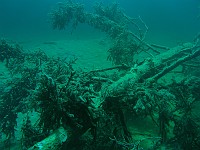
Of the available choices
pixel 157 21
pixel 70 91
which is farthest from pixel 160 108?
pixel 157 21

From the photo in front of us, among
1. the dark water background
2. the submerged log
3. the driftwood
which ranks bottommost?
the submerged log

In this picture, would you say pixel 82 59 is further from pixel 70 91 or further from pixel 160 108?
pixel 70 91

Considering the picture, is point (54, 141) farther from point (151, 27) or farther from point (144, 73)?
point (151, 27)

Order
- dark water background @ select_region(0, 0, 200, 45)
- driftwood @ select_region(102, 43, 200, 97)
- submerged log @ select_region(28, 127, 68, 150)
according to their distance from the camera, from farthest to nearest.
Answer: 1. dark water background @ select_region(0, 0, 200, 45)
2. driftwood @ select_region(102, 43, 200, 97)
3. submerged log @ select_region(28, 127, 68, 150)

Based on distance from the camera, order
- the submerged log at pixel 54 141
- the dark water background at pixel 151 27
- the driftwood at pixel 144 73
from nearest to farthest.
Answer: the submerged log at pixel 54 141 → the driftwood at pixel 144 73 → the dark water background at pixel 151 27

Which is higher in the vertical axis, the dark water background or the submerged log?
the dark water background

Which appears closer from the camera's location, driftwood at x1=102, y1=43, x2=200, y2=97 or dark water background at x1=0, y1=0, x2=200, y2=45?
driftwood at x1=102, y1=43, x2=200, y2=97

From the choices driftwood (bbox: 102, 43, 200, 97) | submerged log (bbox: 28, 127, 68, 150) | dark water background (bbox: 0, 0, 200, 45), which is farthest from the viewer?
dark water background (bbox: 0, 0, 200, 45)

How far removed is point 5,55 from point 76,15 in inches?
203

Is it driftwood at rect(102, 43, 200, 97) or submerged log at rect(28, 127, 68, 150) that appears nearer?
submerged log at rect(28, 127, 68, 150)

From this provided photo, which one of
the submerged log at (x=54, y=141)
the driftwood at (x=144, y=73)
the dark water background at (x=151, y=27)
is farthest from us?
the dark water background at (x=151, y=27)

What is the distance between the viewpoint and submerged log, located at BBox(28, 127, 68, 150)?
3.01 meters

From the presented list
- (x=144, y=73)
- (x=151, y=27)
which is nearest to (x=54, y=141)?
(x=144, y=73)

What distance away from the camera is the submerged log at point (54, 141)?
3.01 m
